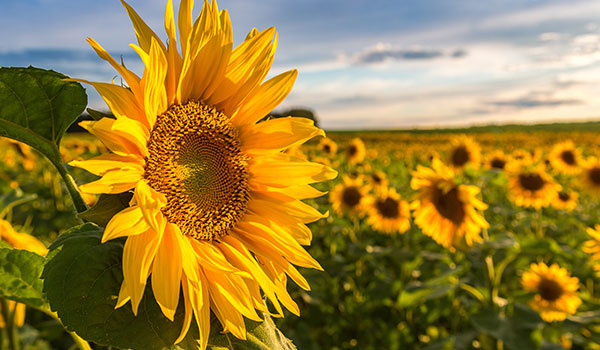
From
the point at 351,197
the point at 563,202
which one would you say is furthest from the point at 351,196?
the point at 563,202

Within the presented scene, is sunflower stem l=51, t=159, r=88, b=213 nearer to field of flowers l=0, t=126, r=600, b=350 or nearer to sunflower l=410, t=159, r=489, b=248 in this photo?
field of flowers l=0, t=126, r=600, b=350

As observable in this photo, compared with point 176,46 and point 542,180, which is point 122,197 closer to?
point 176,46

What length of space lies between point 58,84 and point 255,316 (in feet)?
2.08

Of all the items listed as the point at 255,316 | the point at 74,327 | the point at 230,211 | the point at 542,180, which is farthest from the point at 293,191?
the point at 542,180

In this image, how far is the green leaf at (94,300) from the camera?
754 mm

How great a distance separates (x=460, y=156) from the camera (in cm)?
631

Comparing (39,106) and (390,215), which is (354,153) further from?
(39,106)

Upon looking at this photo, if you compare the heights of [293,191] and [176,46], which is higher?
[176,46]

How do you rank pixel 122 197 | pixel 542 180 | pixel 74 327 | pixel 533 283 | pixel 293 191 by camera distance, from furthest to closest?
pixel 542 180 → pixel 533 283 → pixel 293 191 → pixel 122 197 → pixel 74 327

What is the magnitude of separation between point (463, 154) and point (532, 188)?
104 centimetres

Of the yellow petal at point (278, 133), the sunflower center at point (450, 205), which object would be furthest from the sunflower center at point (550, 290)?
the yellow petal at point (278, 133)

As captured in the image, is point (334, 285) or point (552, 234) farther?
point (552, 234)

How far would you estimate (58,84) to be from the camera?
0.89 metres

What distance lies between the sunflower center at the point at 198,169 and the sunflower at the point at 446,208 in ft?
8.44
